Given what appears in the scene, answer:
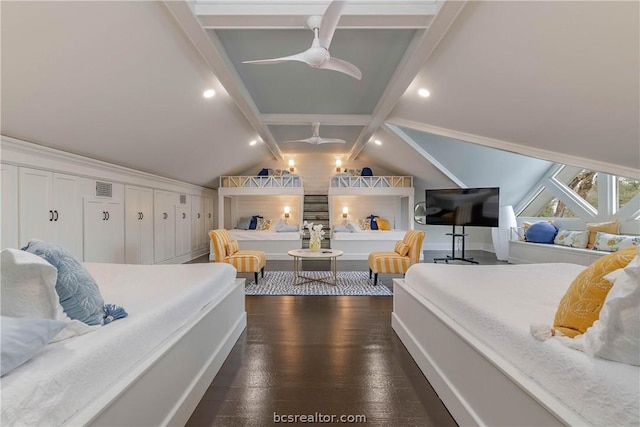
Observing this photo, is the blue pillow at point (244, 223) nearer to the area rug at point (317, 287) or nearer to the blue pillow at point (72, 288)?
the area rug at point (317, 287)

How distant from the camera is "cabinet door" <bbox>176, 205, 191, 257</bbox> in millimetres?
6469

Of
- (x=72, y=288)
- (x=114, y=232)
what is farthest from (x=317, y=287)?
(x=72, y=288)

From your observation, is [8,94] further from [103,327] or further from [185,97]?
[103,327]

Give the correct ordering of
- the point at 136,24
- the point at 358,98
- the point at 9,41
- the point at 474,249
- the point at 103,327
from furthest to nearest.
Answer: the point at 474,249, the point at 358,98, the point at 136,24, the point at 9,41, the point at 103,327

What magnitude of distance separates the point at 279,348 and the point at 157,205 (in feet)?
14.4

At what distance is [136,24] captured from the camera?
2.41 m

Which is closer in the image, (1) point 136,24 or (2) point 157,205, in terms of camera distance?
(1) point 136,24

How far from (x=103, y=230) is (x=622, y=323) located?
204 inches

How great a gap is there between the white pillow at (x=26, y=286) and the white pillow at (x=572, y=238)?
6.82m

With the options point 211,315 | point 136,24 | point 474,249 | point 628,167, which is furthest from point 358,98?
point 474,249

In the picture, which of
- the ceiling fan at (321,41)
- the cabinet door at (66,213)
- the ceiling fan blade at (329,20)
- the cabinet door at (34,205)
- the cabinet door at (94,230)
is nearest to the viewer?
the ceiling fan blade at (329,20)

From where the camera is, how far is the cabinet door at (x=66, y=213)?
3449mm

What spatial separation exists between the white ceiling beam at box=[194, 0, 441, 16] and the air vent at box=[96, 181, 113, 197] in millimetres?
3038

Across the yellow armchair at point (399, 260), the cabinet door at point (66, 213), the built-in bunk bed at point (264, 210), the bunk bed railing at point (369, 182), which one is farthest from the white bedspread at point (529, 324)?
the bunk bed railing at point (369, 182)
